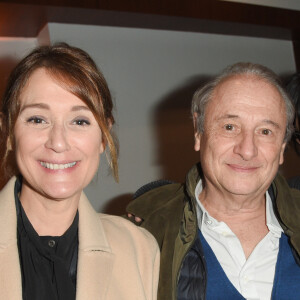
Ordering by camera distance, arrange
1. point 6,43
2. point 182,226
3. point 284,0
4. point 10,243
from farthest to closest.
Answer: point 284,0 → point 6,43 → point 182,226 → point 10,243

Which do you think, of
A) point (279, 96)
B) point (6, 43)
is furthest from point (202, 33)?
point (279, 96)

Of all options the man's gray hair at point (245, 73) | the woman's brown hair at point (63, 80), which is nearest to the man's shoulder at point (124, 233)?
the woman's brown hair at point (63, 80)

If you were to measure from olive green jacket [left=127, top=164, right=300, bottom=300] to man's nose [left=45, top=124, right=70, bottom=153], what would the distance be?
0.63m

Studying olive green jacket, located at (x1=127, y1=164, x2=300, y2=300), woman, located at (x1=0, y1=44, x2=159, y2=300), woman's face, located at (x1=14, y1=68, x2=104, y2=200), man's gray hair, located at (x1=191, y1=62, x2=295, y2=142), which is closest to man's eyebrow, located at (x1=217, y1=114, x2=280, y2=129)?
man's gray hair, located at (x1=191, y1=62, x2=295, y2=142)

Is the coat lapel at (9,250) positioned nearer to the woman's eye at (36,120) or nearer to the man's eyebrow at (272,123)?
the woman's eye at (36,120)

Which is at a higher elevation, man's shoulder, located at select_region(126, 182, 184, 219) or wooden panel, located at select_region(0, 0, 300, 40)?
wooden panel, located at select_region(0, 0, 300, 40)

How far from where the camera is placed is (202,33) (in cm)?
423

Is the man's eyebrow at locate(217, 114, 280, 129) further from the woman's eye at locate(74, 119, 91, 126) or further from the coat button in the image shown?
the coat button

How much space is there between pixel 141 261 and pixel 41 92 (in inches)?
26.4

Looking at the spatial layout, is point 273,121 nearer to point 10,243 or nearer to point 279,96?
point 279,96

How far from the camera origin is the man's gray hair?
2059mm

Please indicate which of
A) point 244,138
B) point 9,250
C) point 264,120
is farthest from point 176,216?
point 9,250

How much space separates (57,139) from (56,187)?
0.50 ft

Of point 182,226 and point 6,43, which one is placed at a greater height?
point 6,43
